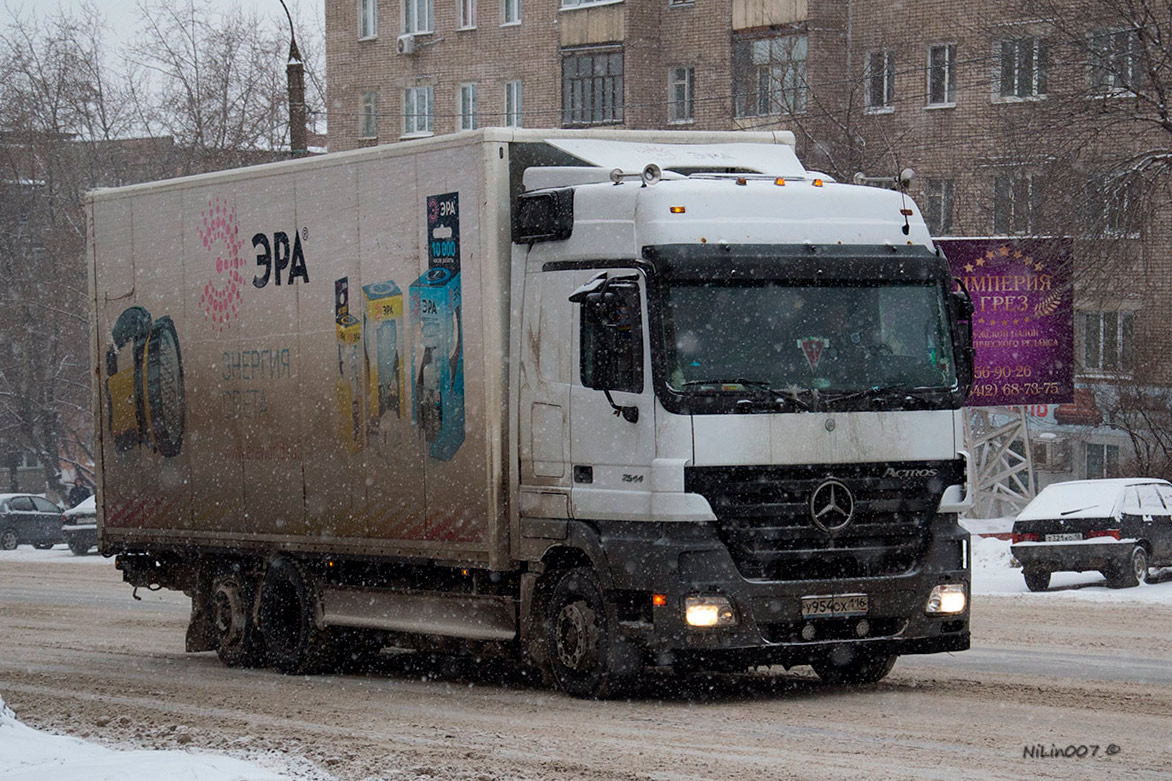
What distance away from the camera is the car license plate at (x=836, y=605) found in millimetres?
11430

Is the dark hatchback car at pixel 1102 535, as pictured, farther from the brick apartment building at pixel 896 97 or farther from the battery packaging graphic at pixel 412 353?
the battery packaging graphic at pixel 412 353

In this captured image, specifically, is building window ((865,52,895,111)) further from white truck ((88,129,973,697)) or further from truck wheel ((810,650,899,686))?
truck wheel ((810,650,899,686))

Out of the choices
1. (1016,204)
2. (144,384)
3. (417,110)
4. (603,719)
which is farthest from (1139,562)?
(417,110)

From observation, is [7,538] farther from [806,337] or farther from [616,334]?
[806,337]

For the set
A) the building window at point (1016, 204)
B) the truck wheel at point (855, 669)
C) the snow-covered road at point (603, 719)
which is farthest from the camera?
the building window at point (1016, 204)

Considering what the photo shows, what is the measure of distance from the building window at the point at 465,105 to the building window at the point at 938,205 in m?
15.5

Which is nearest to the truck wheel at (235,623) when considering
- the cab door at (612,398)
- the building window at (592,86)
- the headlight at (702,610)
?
the cab door at (612,398)

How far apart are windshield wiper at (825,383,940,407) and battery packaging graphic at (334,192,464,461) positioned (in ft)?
8.72

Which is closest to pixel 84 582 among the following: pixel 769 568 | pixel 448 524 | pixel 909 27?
pixel 448 524

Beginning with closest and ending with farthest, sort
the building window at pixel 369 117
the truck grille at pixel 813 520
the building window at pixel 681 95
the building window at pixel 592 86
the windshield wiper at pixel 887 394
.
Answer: the truck grille at pixel 813 520
the windshield wiper at pixel 887 394
the building window at pixel 681 95
the building window at pixel 592 86
the building window at pixel 369 117

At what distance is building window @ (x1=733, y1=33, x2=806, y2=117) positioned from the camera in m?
43.9

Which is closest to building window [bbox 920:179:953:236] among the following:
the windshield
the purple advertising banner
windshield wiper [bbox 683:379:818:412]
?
the purple advertising banner

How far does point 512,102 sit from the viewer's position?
53094mm

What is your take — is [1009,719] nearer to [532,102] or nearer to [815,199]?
[815,199]
